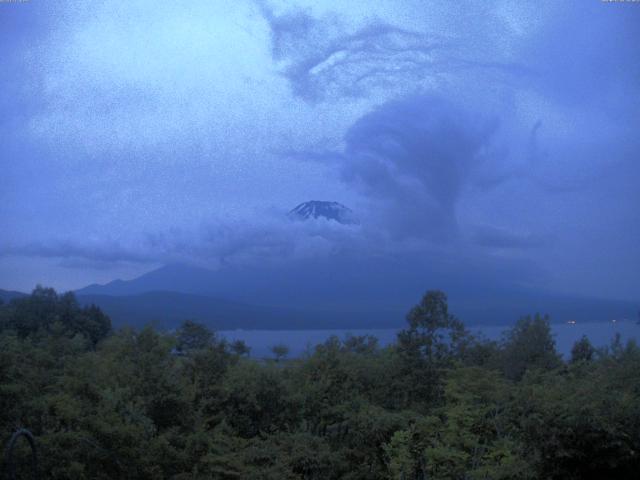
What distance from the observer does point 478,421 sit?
13.0 m

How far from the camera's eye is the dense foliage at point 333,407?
925 cm

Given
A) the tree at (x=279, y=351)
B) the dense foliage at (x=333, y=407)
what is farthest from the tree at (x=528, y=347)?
the tree at (x=279, y=351)

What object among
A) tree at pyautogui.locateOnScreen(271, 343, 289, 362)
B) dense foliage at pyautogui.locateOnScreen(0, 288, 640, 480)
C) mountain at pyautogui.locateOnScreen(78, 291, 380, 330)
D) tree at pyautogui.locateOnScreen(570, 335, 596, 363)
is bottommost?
dense foliage at pyautogui.locateOnScreen(0, 288, 640, 480)

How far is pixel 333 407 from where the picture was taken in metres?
15.9

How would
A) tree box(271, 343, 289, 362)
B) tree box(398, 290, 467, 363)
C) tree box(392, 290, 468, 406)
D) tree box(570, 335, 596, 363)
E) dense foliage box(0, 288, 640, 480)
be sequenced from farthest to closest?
tree box(570, 335, 596, 363) → tree box(271, 343, 289, 362) → tree box(392, 290, 468, 406) → tree box(398, 290, 467, 363) → dense foliage box(0, 288, 640, 480)

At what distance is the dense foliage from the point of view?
9.25 meters

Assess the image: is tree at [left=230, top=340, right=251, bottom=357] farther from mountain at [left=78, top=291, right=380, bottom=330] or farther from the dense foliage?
mountain at [left=78, top=291, right=380, bottom=330]

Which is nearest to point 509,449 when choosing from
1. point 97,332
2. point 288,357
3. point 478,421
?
point 478,421

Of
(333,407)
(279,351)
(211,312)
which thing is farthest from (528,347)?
(211,312)

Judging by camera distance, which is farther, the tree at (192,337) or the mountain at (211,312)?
the mountain at (211,312)

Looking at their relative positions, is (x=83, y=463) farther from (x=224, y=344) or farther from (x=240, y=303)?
(x=240, y=303)

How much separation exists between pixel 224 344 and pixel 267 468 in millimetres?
5711

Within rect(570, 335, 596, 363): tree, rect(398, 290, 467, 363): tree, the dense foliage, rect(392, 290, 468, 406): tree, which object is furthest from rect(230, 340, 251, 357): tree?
rect(570, 335, 596, 363): tree

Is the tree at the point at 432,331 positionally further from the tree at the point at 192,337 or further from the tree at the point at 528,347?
the tree at the point at 192,337
